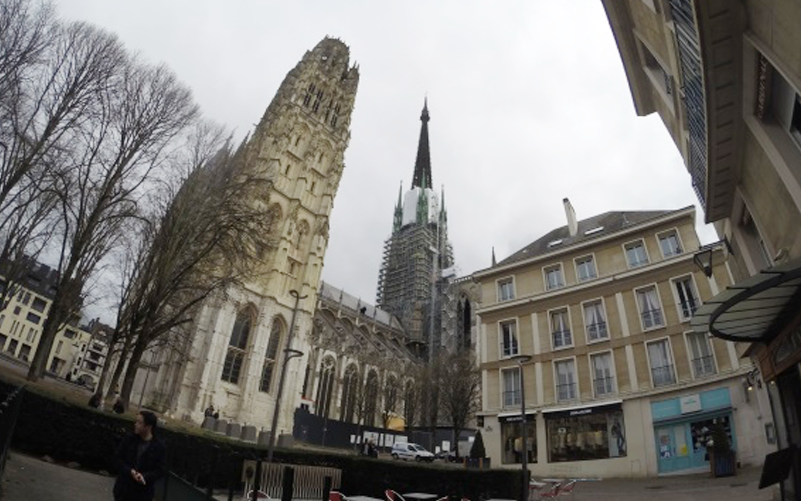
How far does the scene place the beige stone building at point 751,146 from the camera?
5562 mm

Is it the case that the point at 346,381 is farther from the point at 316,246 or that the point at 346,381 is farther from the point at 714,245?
the point at 714,245

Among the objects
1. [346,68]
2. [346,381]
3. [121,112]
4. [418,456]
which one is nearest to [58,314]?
[121,112]

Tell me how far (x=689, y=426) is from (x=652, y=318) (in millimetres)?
4600

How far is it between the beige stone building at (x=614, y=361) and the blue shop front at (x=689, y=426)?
40 millimetres

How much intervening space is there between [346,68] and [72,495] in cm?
5724

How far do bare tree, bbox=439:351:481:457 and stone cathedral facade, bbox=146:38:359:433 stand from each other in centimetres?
1299

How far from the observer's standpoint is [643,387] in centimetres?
1986

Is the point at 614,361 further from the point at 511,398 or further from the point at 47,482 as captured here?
the point at 47,482

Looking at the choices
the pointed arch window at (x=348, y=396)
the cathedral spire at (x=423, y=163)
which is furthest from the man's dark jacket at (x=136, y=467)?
the cathedral spire at (x=423, y=163)

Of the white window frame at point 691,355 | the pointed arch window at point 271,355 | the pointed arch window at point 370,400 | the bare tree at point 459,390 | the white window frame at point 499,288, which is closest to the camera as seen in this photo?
the white window frame at point 691,355

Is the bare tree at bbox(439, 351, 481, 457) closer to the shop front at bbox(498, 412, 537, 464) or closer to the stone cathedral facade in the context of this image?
the shop front at bbox(498, 412, 537, 464)

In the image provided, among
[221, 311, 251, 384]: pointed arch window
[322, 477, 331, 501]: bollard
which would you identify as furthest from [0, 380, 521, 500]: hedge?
[221, 311, 251, 384]: pointed arch window

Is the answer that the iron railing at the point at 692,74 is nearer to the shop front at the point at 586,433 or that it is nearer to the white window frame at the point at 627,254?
the white window frame at the point at 627,254

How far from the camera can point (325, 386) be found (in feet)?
156
